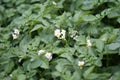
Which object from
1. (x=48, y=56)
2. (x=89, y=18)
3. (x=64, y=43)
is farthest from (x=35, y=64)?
(x=89, y=18)

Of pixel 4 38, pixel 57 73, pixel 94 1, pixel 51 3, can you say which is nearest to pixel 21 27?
pixel 4 38

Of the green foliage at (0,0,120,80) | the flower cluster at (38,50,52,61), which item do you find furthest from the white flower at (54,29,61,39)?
the flower cluster at (38,50,52,61)

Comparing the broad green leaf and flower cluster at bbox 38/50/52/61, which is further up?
the broad green leaf

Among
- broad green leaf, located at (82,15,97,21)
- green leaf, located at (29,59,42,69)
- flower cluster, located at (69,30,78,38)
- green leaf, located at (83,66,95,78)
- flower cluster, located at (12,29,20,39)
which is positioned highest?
broad green leaf, located at (82,15,97,21)

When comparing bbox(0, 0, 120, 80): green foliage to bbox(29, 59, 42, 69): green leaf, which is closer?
bbox(0, 0, 120, 80): green foliage

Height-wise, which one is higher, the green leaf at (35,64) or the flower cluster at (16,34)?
the flower cluster at (16,34)

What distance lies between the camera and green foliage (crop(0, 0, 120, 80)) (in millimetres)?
1926

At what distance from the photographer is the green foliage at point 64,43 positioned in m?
1.93

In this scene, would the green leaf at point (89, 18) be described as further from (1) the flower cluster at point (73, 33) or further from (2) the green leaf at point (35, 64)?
(2) the green leaf at point (35, 64)

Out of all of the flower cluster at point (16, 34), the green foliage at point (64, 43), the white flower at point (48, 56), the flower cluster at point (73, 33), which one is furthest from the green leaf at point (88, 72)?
the flower cluster at point (16, 34)

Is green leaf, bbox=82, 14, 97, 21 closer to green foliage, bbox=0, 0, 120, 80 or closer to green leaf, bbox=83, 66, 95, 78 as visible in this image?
green foliage, bbox=0, 0, 120, 80

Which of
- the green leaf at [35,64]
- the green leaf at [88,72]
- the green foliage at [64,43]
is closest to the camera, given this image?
the green leaf at [88,72]

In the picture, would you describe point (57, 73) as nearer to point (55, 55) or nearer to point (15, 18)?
point (55, 55)

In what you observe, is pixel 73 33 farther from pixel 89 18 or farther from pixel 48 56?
pixel 48 56
